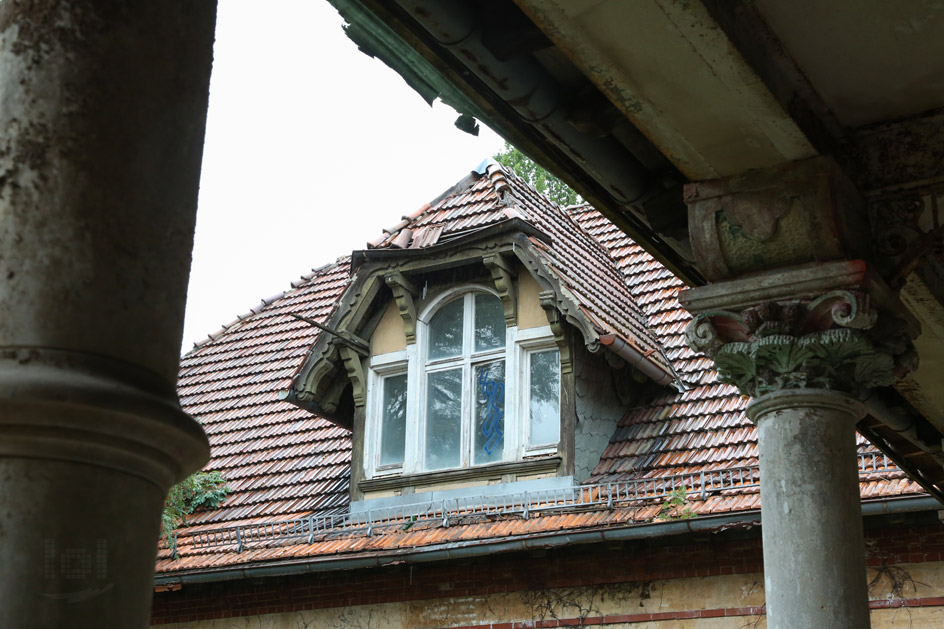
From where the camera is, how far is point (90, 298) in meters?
1.58

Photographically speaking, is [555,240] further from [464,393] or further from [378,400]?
[378,400]

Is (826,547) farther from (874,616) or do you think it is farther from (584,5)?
(874,616)

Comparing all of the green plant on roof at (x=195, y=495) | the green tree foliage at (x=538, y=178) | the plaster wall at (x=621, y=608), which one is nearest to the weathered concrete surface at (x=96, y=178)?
the plaster wall at (x=621, y=608)

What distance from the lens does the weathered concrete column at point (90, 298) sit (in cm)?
148

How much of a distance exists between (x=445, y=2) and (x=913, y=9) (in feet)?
5.53

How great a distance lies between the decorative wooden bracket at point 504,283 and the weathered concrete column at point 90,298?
28.7 ft

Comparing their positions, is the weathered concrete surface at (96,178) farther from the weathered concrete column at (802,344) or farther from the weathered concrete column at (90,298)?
the weathered concrete column at (802,344)

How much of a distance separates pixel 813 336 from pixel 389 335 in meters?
7.19

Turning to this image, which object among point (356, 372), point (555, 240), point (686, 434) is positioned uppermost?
point (555, 240)

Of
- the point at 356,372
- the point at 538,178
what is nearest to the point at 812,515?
the point at 356,372

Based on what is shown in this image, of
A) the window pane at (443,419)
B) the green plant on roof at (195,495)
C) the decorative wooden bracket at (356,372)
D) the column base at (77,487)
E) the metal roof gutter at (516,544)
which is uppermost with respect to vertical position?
the decorative wooden bracket at (356,372)

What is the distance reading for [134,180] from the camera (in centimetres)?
169

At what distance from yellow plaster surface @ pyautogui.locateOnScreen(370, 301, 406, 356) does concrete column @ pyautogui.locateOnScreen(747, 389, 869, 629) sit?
22.8 ft

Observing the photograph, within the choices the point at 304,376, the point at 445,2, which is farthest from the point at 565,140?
the point at 304,376
